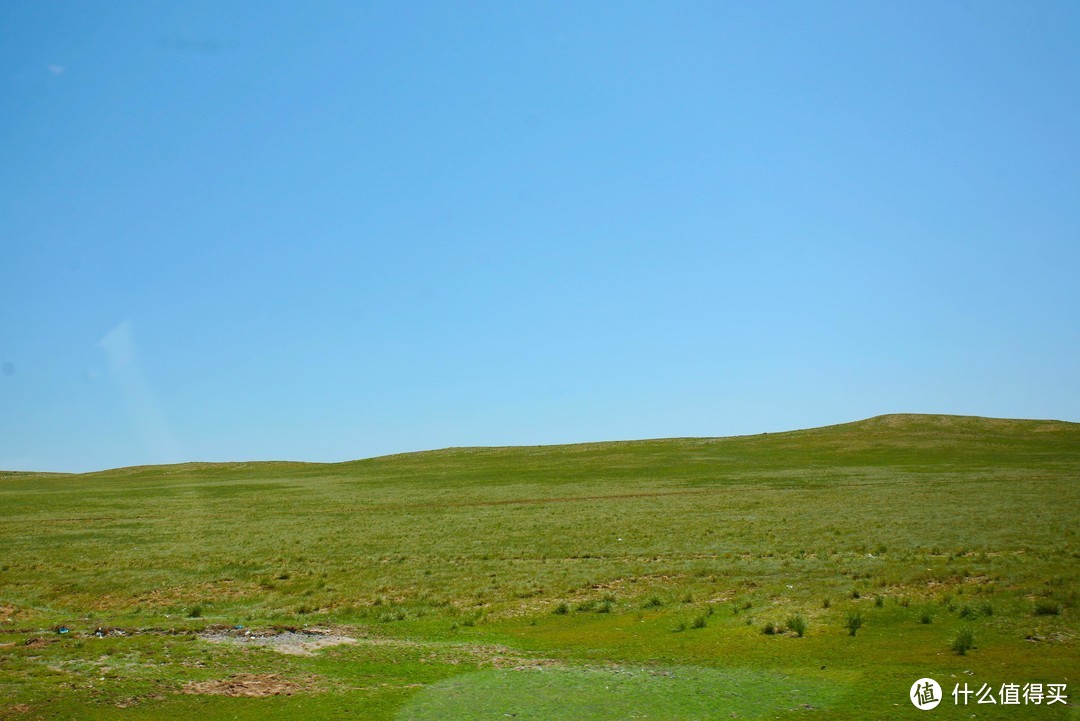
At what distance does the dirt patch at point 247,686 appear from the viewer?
45.9ft

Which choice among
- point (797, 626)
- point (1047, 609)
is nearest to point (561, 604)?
point (797, 626)

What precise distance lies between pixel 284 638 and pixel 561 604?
8.01 meters

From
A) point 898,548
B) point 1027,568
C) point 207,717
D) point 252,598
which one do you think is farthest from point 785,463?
point 207,717

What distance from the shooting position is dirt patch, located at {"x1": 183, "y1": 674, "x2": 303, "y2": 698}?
551 inches

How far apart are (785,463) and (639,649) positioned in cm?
7714

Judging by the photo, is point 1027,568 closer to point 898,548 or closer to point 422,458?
point 898,548

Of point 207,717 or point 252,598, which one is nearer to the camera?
point 207,717

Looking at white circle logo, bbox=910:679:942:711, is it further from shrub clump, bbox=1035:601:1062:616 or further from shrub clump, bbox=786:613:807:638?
shrub clump, bbox=1035:601:1062:616

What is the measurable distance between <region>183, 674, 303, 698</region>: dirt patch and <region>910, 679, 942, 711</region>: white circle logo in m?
10.8

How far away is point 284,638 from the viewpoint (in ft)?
63.3

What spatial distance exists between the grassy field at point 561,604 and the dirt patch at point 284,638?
0.80 feet

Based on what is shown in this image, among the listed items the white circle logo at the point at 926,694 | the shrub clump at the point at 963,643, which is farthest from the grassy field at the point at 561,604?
the white circle logo at the point at 926,694

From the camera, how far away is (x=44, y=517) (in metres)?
60.2

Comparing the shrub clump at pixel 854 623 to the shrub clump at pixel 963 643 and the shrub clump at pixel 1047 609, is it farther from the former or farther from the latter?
the shrub clump at pixel 1047 609
